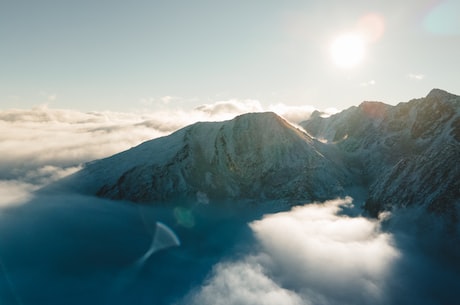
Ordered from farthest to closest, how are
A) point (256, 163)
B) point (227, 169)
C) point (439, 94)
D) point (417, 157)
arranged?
1. point (439, 94)
2. point (227, 169)
3. point (256, 163)
4. point (417, 157)

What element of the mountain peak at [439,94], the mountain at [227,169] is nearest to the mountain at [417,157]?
the mountain peak at [439,94]

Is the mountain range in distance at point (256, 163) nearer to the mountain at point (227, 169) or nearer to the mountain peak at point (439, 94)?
the mountain at point (227, 169)

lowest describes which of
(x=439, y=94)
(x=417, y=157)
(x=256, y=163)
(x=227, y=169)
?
(x=227, y=169)

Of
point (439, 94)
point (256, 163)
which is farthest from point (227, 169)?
point (439, 94)

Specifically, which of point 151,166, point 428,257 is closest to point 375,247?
point 428,257

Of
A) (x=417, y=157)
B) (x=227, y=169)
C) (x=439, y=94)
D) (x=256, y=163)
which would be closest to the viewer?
(x=417, y=157)

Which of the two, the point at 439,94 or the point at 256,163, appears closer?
the point at 256,163

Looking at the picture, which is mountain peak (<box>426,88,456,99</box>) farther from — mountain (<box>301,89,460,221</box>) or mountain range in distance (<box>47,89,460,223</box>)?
mountain range in distance (<box>47,89,460,223</box>)

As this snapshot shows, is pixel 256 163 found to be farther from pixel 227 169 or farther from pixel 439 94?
pixel 439 94
